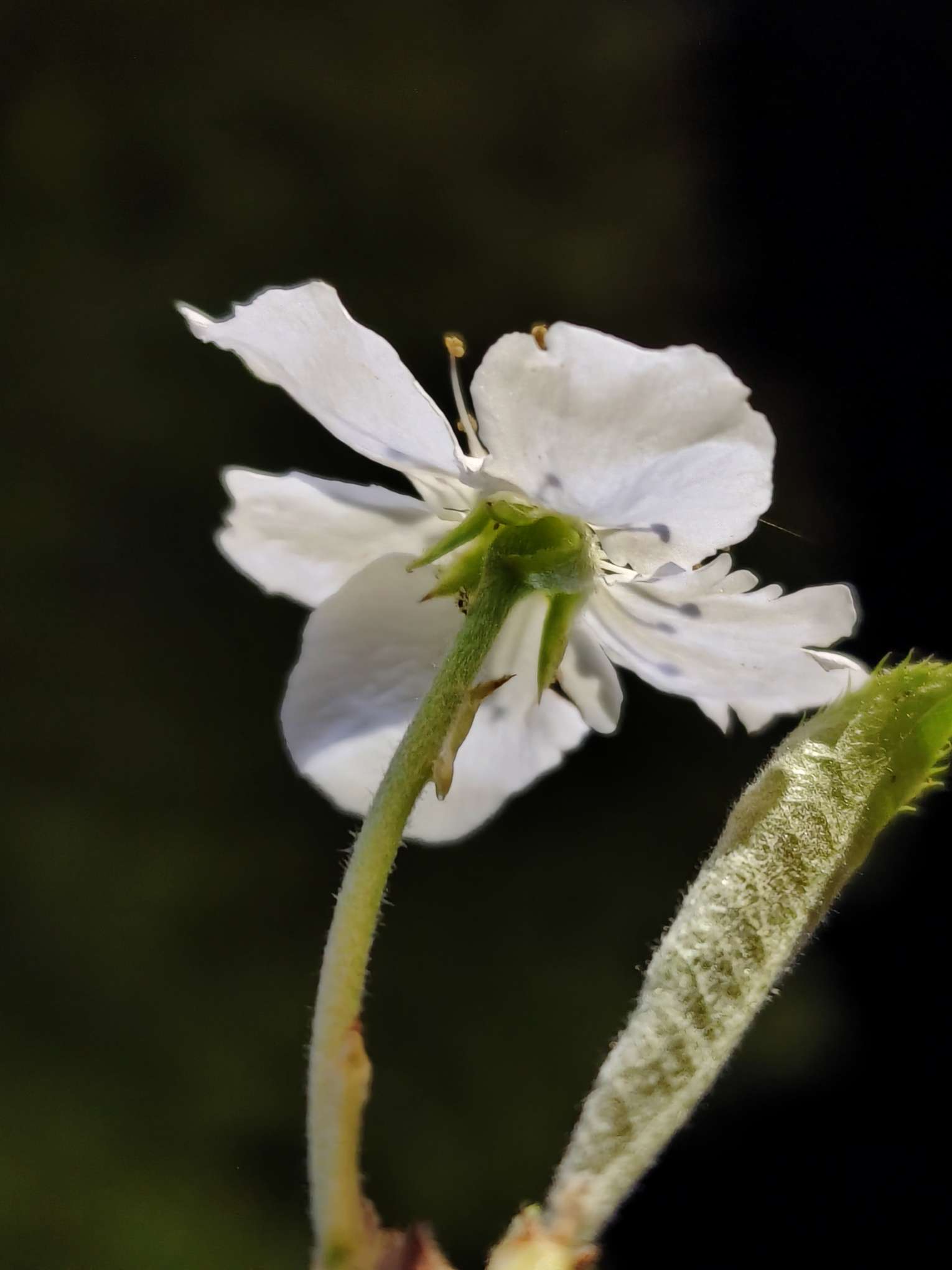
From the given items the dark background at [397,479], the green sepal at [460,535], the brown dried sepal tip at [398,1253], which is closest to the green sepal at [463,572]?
the green sepal at [460,535]

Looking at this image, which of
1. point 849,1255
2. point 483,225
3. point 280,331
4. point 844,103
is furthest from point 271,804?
point 280,331

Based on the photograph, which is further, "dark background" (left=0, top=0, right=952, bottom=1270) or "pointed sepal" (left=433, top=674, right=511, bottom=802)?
"dark background" (left=0, top=0, right=952, bottom=1270)

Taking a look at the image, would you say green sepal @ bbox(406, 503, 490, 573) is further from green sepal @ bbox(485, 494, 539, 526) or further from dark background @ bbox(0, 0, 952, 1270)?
dark background @ bbox(0, 0, 952, 1270)

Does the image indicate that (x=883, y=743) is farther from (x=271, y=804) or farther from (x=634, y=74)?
(x=634, y=74)

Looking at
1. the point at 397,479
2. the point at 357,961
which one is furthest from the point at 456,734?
the point at 397,479

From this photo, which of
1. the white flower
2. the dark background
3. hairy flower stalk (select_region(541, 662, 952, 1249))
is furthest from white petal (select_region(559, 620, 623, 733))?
the dark background

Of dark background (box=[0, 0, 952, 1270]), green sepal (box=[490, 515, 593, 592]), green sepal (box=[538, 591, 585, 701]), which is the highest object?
green sepal (box=[490, 515, 593, 592])

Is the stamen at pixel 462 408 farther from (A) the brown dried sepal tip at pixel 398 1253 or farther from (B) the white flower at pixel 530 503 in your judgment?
(A) the brown dried sepal tip at pixel 398 1253
